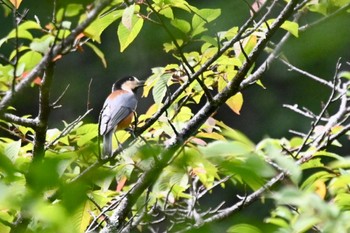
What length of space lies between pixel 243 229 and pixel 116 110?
7.27 feet

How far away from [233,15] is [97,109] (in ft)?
22.3

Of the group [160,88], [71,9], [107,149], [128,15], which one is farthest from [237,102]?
[71,9]

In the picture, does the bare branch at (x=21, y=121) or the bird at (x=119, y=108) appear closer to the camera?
the bare branch at (x=21, y=121)

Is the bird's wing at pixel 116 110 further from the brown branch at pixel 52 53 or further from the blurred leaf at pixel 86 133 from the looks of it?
the brown branch at pixel 52 53

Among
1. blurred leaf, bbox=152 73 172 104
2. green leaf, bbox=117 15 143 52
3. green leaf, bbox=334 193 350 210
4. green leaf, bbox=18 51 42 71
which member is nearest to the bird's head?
blurred leaf, bbox=152 73 172 104

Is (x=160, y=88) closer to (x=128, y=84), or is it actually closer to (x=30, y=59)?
(x=30, y=59)

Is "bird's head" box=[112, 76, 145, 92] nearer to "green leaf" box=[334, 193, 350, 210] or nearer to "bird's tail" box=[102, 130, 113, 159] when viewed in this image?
"bird's tail" box=[102, 130, 113, 159]

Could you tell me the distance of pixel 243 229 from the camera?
1.29ft

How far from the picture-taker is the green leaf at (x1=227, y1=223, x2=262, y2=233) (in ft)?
1.20

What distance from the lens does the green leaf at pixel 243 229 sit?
37 cm

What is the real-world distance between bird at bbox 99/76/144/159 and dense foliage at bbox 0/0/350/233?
527 mm

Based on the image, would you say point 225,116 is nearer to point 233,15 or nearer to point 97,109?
point 97,109

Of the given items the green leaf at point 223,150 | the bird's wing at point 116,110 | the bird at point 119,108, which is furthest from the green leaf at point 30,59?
the bird's wing at point 116,110

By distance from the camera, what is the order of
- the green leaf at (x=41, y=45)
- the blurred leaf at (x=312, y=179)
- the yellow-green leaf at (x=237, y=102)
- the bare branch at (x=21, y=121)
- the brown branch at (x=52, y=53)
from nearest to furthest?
the brown branch at (x=52, y=53), the green leaf at (x=41, y=45), the blurred leaf at (x=312, y=179), the bare branch at (x=21, y=121), the yellow-green leaf at (x=237, y=102)
